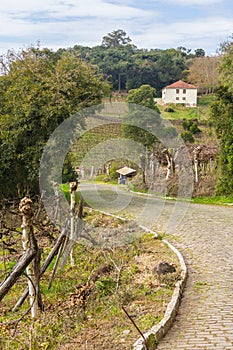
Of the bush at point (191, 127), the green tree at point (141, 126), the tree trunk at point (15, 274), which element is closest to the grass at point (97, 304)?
the tree trunk at point (15, 274)

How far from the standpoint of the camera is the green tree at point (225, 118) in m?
18.9

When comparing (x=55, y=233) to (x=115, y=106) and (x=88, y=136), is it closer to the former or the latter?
(x=88, y=136)

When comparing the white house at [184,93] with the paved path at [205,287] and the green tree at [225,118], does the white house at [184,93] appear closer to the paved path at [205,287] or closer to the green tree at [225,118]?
the green tree at [225,118]

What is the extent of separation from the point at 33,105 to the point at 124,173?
424 inches

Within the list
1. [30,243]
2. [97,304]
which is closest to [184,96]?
[97,304]

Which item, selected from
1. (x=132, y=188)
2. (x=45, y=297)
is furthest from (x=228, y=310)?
(x=132, y=188)

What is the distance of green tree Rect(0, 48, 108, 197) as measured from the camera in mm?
17922

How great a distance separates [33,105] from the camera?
1781cm

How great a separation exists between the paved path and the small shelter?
12911mm

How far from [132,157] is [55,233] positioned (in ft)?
55.0

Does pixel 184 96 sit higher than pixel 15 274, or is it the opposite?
pixel 184 96

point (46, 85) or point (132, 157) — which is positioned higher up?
point (46, 85)

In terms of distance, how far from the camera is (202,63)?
58.1 metres

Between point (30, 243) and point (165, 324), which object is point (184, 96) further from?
point (30, 243)
